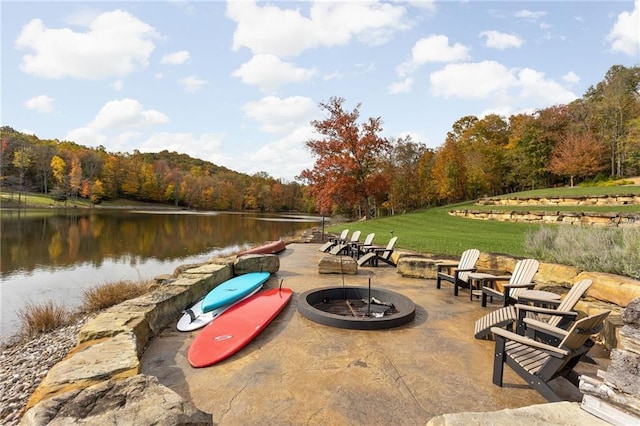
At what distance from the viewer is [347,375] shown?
10.9 feet

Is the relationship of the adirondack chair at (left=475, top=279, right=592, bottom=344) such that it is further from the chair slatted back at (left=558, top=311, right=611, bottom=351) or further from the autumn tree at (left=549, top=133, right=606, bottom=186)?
the autumn tree at (left=549, top=133, right=606, bottom=186)

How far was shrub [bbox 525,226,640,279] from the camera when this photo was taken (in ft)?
16.2

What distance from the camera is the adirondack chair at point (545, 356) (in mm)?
2615

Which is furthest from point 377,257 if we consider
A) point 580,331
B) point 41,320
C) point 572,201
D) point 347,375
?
point 572,201

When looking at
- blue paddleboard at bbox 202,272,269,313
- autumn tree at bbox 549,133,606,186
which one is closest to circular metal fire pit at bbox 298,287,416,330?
→ blue paddleboard at bbox 202,272,269,313

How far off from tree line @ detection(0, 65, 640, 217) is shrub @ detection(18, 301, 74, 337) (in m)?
16.1

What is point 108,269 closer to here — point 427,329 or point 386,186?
point 427,329

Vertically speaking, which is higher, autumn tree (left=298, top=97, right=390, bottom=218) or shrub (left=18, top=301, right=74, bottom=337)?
autumn tree (left=298, top=97, right=390, bottom=218)

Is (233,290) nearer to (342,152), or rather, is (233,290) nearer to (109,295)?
(109,295)

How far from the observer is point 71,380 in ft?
8.97

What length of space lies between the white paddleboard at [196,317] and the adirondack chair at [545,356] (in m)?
3.78

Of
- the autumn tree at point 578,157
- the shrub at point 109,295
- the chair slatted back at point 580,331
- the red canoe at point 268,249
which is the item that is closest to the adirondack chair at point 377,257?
the red canoe at point 268,249

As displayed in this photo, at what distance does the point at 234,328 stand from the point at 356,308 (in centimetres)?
229

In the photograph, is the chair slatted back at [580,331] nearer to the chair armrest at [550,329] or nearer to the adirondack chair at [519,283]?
the chair armrest at [550,329]
